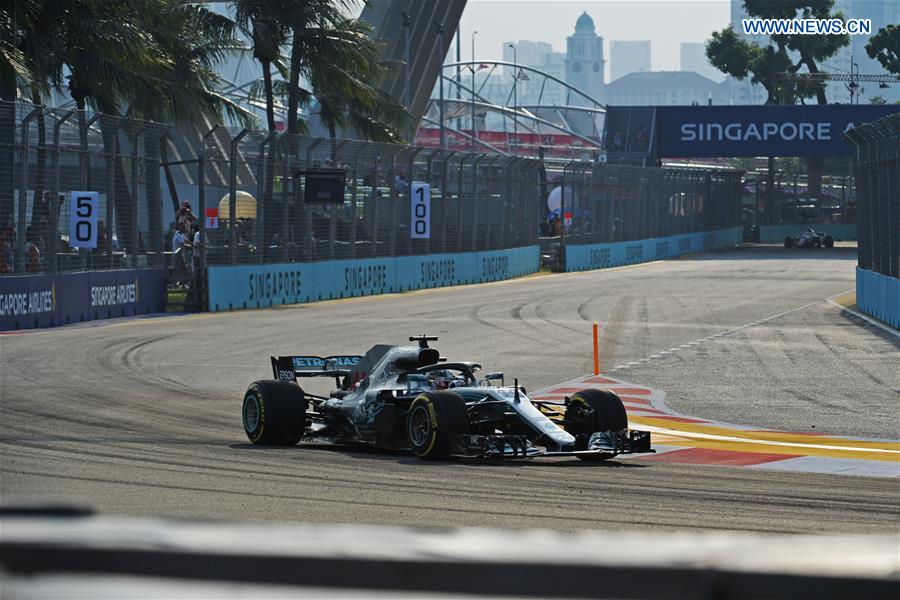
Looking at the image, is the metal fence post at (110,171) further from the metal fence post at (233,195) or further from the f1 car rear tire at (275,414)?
the f1 car rear tire at (275,414)

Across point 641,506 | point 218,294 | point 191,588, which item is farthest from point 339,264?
point 191,588

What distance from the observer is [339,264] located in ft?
119

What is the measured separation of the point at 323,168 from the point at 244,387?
17.6m

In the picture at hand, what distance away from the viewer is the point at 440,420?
11492mm

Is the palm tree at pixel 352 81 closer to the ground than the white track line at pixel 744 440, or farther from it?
farther from it

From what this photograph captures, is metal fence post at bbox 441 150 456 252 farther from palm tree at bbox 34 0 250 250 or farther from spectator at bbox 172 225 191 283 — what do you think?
spectator at bbox 172 225 191 283

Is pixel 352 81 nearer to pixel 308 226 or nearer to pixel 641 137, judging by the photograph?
pixel 308 226

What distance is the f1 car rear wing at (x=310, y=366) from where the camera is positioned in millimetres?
13438

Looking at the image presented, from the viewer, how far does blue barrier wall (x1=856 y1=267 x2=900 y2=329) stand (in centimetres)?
2664

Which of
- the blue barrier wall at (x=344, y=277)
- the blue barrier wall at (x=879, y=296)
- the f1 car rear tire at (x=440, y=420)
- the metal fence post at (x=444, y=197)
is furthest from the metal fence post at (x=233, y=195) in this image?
the f1 car rear tire at (x=440, y=420)

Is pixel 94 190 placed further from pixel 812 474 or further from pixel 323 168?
pixel 812 474

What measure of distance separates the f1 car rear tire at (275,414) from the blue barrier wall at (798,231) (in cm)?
7238

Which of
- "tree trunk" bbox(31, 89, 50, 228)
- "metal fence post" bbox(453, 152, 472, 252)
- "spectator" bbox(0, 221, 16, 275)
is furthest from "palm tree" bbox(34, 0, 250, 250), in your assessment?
"metal fence post" bbox(453, 152, 472, 252)

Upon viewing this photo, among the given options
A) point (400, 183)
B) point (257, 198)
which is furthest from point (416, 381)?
point (400, 183)
